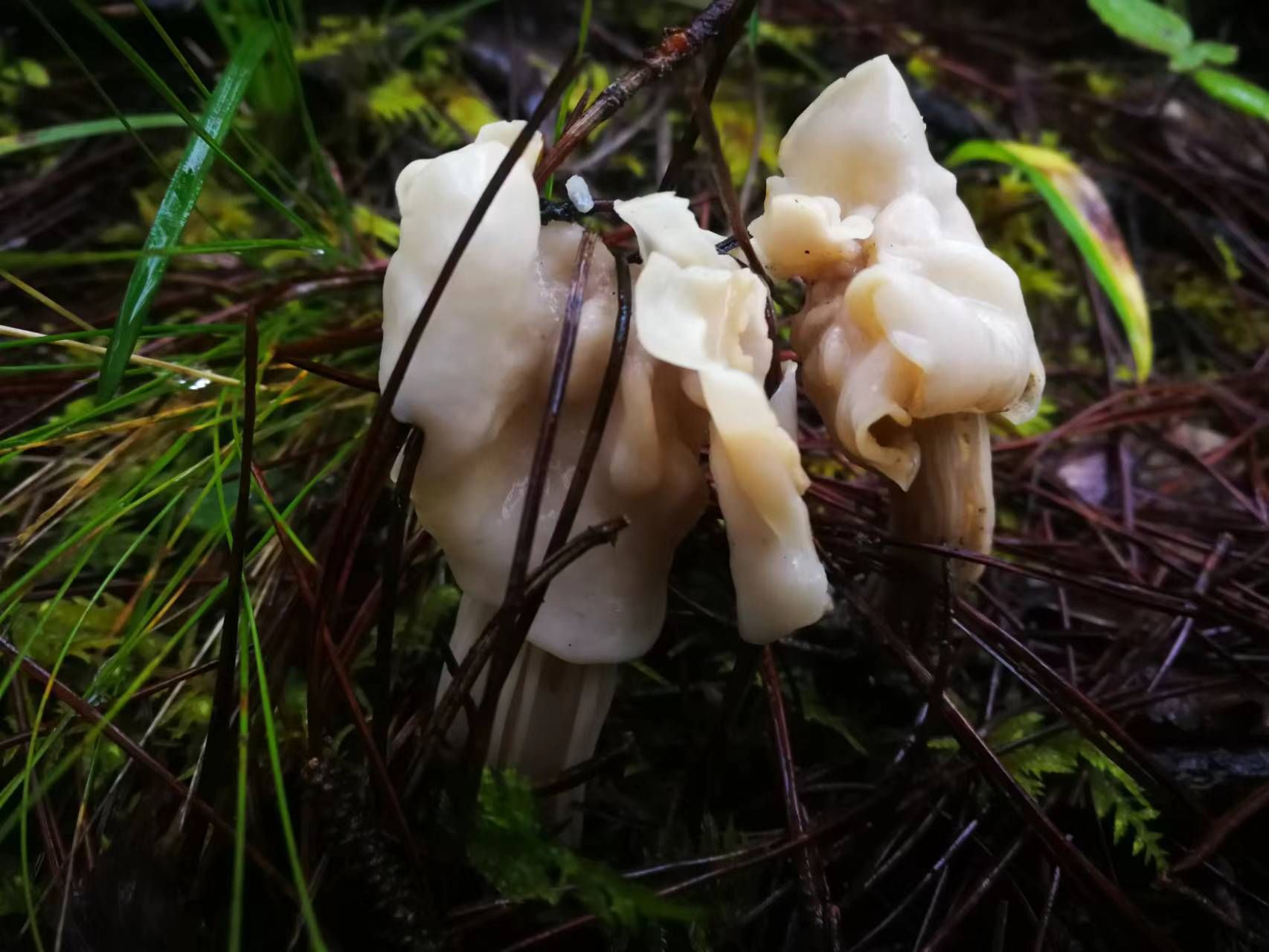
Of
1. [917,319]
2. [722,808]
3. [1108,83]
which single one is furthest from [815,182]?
[1108,83]

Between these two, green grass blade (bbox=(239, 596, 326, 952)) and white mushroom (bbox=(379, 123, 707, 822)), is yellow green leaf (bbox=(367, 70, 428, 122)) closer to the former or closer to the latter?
white mushroom (bbox=(379, 123, 707, 822))

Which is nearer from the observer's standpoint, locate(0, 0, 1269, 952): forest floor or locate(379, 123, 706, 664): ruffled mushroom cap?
locate(379, 123, 706, 664): ruffled mushroom cap

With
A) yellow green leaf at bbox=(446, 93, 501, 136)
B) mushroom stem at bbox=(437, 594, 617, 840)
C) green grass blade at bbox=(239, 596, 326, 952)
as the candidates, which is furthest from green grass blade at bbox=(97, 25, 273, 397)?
yellow green leaf at bbox=(446, 93, 501, 136)

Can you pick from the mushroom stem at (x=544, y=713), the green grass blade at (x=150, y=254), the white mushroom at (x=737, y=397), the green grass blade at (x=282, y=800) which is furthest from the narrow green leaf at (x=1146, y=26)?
the green grass blade at (x=282, y=800)

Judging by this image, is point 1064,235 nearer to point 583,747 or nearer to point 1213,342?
point 1213,342

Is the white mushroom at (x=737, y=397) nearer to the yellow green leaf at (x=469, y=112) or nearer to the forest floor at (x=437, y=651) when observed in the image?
the forest floor at (x=437, y=651)

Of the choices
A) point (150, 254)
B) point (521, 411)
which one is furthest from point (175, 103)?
point (521, 411)

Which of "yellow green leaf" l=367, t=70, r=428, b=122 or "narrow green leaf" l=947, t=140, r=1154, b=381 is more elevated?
"yellow green leaf" l=367, t=70, r=428, b=122
